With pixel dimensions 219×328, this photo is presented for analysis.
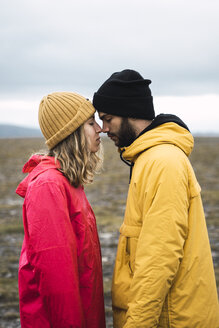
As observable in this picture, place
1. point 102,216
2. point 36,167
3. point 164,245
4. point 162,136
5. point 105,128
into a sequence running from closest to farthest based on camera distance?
point 164,245, point 162,136, point 36,167, point 105,128, point 102,216

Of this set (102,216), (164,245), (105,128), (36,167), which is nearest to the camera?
(164,245)

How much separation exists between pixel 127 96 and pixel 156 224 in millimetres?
1055

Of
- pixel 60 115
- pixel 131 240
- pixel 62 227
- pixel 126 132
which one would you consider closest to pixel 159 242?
pixel 131 240

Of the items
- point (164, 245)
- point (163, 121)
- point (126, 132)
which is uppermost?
point (163, 121)

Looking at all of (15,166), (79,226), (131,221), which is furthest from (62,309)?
(15,166)

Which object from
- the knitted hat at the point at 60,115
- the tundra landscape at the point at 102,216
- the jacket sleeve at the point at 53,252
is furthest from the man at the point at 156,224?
the tundra landscape at the point at 102,216

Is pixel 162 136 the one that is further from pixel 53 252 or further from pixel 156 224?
pixel 53 252

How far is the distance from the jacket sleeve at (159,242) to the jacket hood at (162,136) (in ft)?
0.77

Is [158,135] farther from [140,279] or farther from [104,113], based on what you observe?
[140,279]

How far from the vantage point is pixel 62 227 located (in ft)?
7.69

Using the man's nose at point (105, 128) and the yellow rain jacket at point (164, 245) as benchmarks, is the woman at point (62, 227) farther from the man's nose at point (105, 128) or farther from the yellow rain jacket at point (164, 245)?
the yellow rain jacket at point (164, 245)

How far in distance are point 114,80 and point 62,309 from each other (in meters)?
1.77

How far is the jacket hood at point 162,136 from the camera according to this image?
2521 mm

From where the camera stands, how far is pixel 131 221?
2541 mm
